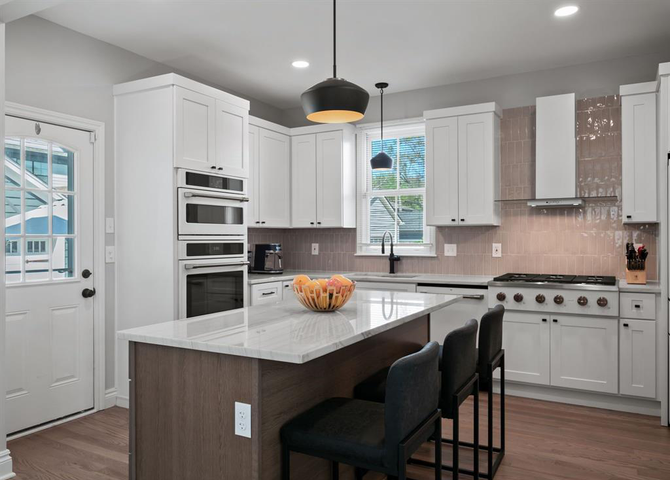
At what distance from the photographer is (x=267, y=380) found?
186 centimetres

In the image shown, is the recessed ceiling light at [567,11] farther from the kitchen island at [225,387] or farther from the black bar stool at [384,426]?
the black bar stool at [384,426]

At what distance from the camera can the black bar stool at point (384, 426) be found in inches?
66.9

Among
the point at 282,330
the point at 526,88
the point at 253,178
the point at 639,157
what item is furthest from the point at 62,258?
the point at 639,157

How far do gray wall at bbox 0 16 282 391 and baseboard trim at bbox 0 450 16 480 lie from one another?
3.72ft

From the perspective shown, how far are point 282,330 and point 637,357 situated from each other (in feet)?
9.85

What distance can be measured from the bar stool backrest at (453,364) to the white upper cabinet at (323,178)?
3.18m

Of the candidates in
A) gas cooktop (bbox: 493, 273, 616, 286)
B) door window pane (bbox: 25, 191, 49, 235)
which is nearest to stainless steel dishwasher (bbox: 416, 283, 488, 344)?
gas cooktop (bbox: 493, 273, 616, 286)

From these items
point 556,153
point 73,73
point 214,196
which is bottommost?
point 214,196

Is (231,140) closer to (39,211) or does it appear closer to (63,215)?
(63,215)

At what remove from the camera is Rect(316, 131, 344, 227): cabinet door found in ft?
17.7

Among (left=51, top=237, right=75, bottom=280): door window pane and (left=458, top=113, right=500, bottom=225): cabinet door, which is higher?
(left=458, top=113, right=500, bottom=225): cabinet door

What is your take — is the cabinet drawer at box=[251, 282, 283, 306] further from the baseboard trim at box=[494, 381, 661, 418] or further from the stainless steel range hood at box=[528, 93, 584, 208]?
the stainless steel range hood at box=[528, 93, 584, 208]

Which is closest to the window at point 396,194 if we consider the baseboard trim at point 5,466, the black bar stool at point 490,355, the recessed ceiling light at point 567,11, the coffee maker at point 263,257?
the coffee maker at point 263,257

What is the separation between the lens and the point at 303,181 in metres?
5.57
